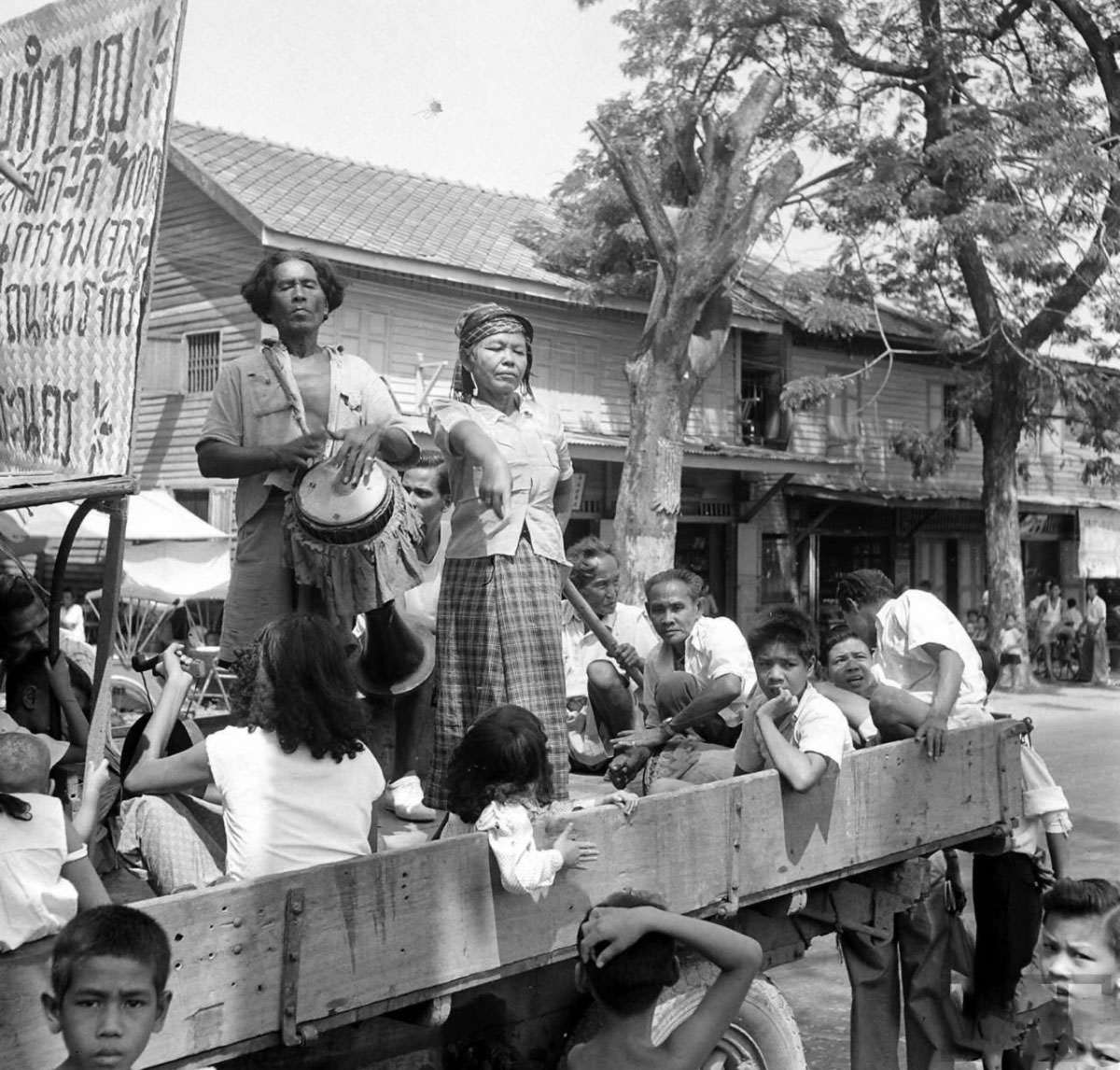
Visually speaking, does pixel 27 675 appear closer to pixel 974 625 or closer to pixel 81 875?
pixel 81 875

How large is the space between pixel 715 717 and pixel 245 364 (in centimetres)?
199

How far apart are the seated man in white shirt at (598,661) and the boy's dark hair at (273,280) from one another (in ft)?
4.92

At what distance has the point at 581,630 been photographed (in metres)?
5.30

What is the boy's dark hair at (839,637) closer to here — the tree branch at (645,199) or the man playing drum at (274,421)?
the man playing drum at (274,421)

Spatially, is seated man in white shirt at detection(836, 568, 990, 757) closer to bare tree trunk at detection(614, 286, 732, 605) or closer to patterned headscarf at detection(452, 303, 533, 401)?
patterned headscarf at detection(452, 303, 533, 401)

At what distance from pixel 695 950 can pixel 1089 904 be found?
100cm

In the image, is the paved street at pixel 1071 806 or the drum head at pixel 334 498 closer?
the drum head at pixel 334 498

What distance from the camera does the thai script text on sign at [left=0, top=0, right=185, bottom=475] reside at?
9.32ft

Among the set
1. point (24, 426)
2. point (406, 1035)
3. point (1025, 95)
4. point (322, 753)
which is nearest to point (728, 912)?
point (406, 1035)

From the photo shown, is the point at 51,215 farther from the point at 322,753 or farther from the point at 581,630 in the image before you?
the point at 581,630

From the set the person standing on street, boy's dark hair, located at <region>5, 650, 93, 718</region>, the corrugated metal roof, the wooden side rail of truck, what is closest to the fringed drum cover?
boy's dark hair, located at <region>5, 650, 93, 718</region>

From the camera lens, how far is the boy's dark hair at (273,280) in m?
3.67

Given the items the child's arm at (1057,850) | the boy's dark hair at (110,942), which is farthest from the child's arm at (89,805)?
the child's arm at (1057,850)

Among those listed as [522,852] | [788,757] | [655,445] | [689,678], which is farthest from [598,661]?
[655,445]
